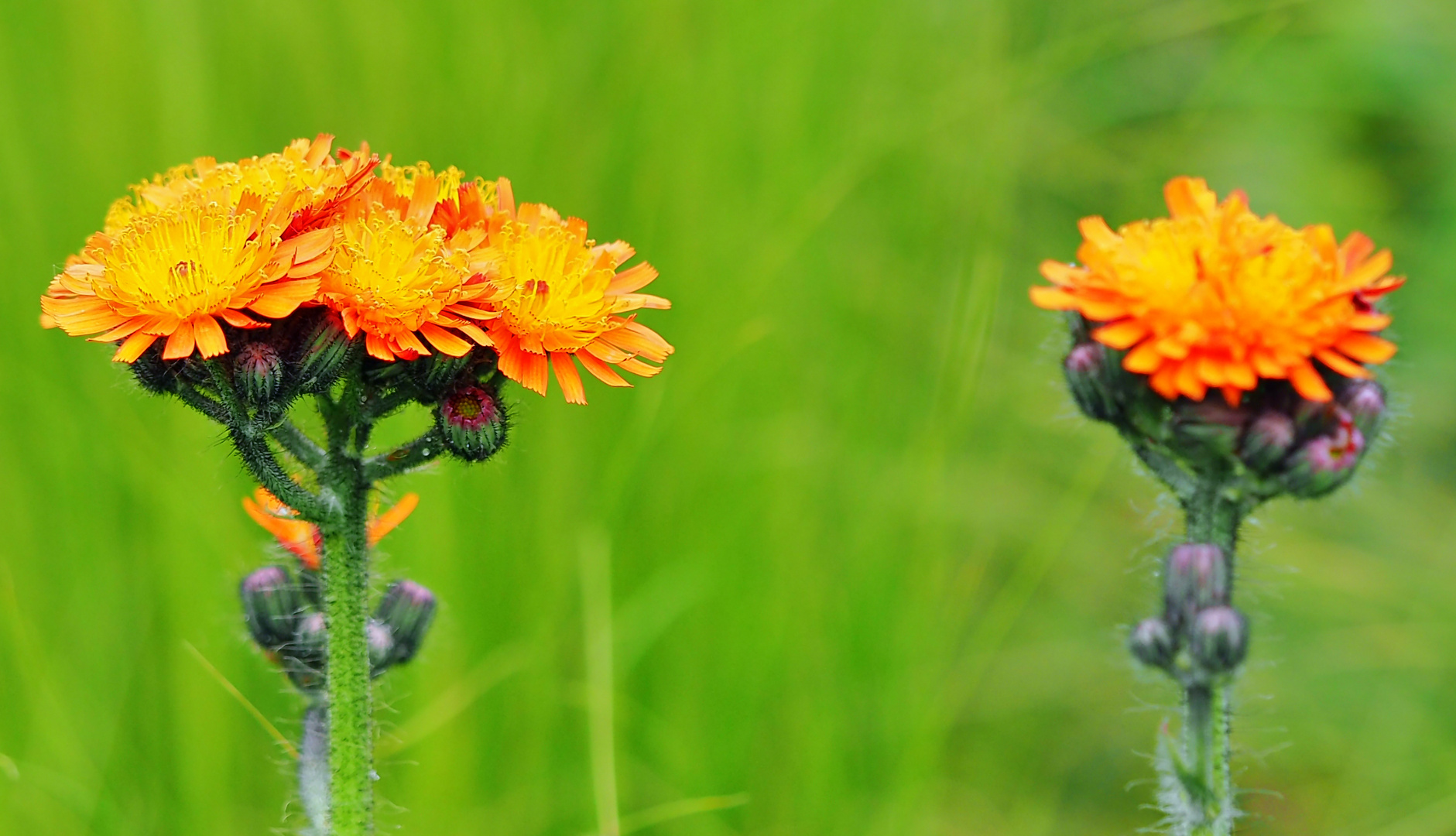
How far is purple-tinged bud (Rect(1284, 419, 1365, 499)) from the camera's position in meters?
1.46

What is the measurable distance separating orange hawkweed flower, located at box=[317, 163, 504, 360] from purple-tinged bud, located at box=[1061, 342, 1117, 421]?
2.21 ft

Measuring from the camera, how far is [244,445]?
4.06 ft

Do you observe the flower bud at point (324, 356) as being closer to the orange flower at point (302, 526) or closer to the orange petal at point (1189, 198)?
the orange flower at point (302, 526)

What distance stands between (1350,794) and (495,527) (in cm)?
186

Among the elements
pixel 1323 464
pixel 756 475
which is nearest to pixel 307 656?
pixel 1323 464

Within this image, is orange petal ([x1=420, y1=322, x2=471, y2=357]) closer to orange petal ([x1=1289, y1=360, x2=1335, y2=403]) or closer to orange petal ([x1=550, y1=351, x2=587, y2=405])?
orange petal ([x1=550, y1=351, x2=587, y2=405])

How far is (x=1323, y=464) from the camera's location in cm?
146

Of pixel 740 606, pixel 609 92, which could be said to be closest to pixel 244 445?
pixel 740 606

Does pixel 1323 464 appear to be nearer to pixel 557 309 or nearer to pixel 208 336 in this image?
pixel 557 309

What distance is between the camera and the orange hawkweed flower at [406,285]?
1.17 metres

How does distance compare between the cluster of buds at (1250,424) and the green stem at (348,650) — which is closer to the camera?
the green stem at (348,650)

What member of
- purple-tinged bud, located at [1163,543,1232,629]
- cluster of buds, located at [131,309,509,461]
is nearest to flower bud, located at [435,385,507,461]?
cluster of buds, located at [131,309,509,461]

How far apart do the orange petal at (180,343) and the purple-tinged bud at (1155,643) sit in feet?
3.32

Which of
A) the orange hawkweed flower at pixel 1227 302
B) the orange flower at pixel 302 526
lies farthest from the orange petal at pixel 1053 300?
the orange flower at pixel 302 526
